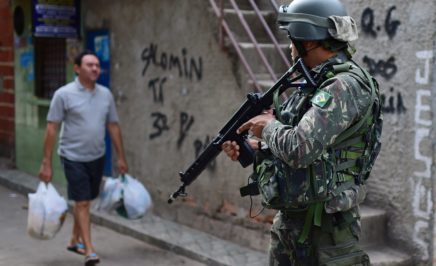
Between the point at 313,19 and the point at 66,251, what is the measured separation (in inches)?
161

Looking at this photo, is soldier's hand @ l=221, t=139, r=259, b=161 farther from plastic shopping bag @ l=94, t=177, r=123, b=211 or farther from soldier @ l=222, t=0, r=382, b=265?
plastic shopping bag @ l=94, t=177, r=123, b=211

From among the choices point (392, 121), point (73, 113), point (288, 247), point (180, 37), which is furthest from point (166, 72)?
point (288, 247)

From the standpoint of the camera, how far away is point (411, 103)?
16.4 ft

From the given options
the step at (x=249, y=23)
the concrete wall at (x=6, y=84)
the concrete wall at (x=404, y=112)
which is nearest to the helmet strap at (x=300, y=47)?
the concrete wall at (x=404, y=112)

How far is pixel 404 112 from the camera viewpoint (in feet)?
16.6

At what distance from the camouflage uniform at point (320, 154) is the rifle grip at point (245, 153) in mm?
140

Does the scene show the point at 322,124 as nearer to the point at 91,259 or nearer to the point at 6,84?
the point at 91,259

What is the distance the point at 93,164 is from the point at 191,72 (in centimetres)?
151

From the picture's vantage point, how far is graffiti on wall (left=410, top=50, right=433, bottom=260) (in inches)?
191

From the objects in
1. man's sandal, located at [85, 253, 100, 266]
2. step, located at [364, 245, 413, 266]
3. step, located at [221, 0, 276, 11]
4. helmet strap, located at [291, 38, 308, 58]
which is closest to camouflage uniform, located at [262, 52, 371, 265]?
helmet strap, located at [291, 38, 308, 58]

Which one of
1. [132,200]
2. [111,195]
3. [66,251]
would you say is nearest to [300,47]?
[132,200]

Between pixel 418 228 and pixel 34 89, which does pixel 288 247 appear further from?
pixel 34 89

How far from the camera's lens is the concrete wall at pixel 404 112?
4.86 m

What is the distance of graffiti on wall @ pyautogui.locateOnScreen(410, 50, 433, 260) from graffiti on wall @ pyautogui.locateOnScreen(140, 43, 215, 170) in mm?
2037
